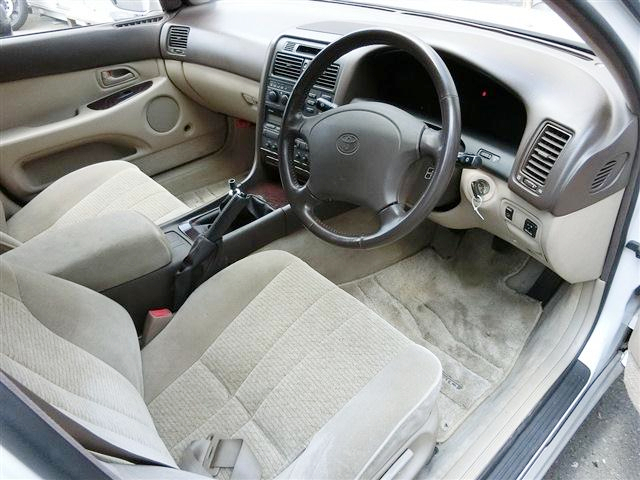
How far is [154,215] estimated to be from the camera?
1.56 m

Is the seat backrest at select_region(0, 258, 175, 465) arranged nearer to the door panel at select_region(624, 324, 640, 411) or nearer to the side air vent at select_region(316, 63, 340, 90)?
the side air vent at select_region(316, 63, 340, 90)

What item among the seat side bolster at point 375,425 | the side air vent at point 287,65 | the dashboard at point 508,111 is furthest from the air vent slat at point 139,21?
the seat side bolster at point 375,425

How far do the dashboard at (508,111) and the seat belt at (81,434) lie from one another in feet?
2.83

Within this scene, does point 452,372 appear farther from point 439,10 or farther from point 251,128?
point 251,128

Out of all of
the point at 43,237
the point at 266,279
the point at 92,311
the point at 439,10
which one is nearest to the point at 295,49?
the point at 439,10

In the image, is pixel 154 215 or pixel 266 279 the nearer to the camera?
pixel 266 279

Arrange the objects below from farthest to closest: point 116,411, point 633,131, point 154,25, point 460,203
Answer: point 154,25
point 460,203
point 633,131
point 116,411

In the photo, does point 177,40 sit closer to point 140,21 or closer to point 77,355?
point 140,21

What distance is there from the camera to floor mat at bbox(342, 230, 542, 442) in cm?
150

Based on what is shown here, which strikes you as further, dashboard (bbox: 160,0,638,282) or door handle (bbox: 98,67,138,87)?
door handle (bbox: 98,67,138,87)

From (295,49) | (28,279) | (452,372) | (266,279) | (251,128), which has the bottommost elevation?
(452,372)

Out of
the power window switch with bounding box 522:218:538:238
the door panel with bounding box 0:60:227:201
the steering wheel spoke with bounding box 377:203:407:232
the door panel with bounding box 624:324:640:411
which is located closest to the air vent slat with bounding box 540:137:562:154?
the power window switch with bounding box 522:218:538:238

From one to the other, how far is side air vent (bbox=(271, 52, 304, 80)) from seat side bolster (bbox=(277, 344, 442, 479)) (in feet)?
3.29

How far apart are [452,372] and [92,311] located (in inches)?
39.7
